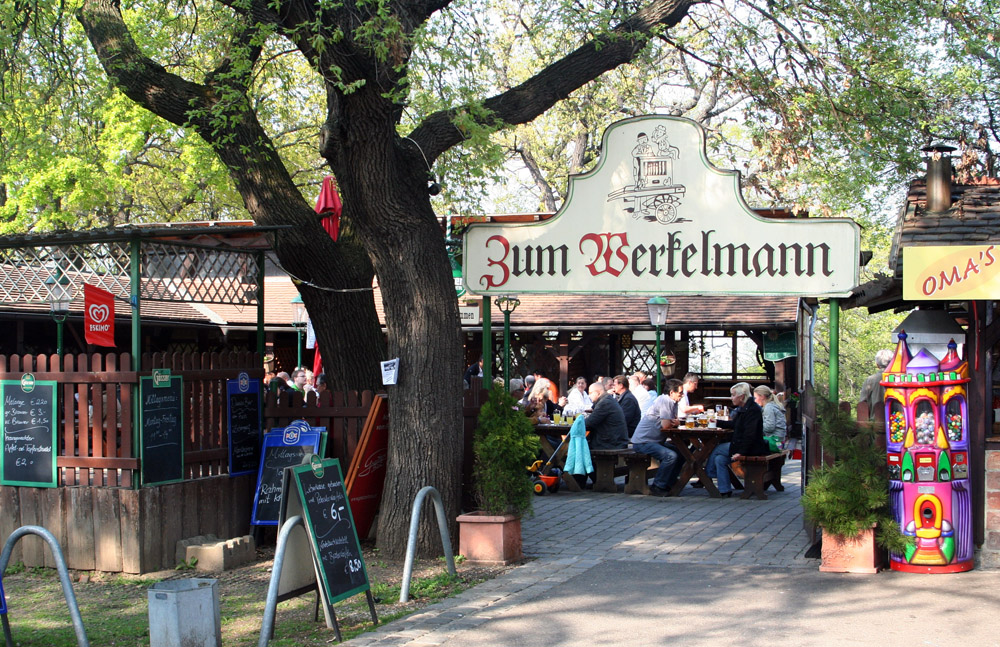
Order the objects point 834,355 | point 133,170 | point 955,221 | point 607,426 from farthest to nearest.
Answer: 1. point 133,170
2. point 607,426
3. point 955,221
4. point 834,355

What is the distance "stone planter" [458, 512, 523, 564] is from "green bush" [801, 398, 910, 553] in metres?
2.37

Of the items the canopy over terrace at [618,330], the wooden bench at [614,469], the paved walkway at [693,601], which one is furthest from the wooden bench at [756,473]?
the canopy over terrace at [618,330]

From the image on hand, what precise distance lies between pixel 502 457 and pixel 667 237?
2320 millimetres

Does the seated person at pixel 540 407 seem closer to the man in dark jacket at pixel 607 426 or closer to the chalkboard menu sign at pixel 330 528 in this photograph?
the man in dark jacket at pixel 607 426

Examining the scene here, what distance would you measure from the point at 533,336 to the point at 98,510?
1612 centimetres

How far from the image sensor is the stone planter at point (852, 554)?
7.84 metres

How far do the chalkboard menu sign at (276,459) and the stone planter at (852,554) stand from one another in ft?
14.6

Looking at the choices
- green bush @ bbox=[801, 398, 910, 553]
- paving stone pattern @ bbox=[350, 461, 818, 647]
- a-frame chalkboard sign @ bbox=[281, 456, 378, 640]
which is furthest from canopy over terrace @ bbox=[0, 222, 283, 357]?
green bush @ bbox=[801, 398, 910, 553]

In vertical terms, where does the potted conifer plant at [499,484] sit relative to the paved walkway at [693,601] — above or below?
above

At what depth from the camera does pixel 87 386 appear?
8.61 m

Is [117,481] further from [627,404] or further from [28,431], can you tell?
[627,404]

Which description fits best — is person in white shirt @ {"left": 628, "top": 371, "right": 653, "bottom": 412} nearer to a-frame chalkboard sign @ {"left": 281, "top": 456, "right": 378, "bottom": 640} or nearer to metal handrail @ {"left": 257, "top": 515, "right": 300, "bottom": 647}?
a-frame chalkboard sign @ {"left": 281, "top": 456, "right": 378, "bottom": 640}

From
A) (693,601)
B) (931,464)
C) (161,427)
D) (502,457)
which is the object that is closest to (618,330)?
(502,457)

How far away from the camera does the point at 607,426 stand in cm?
1342
